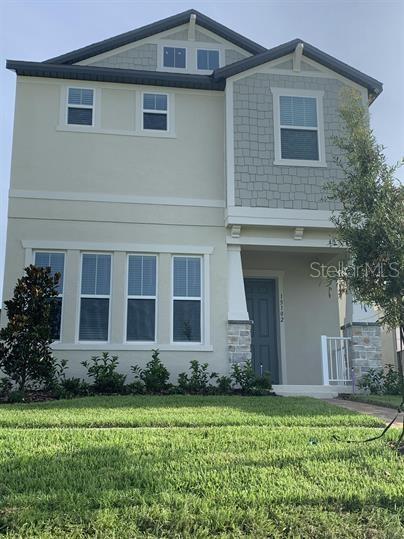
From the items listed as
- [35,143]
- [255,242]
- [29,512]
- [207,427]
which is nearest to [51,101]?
[35,143]

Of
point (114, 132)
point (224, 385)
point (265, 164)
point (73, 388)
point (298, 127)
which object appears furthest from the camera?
point (298, 127)

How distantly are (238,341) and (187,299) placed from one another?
133 centimetres

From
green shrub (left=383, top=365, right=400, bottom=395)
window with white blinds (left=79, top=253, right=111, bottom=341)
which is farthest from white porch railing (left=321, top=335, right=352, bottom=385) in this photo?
window with white blinds (left=79, top=253, right=111, bottom=341)

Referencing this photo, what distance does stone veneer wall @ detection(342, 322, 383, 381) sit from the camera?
11.4 metres

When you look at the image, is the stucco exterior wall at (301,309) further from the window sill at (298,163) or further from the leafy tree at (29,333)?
the leafy tree at (29,333)

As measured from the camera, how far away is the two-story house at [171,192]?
11242mm

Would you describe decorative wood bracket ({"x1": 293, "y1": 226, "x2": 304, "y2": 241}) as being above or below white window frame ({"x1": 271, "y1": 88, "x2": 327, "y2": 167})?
below

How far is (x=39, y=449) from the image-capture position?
496cm

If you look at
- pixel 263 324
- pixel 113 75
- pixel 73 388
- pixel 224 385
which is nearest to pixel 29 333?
pixel 73 388

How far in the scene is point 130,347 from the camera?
11.0 m

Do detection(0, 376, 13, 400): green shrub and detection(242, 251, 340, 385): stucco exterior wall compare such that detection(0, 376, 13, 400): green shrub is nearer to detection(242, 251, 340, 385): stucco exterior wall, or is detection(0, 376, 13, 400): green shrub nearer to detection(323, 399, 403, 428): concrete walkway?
detection(323, 399, 403, 428): concrete walkway

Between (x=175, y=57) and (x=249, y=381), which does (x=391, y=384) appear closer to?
(x=249, y=381)

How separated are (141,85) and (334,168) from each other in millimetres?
4503

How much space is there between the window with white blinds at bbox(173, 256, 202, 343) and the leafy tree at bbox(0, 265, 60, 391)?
255cm
